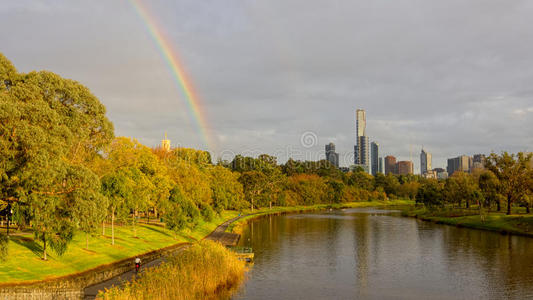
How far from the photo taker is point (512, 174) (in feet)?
396

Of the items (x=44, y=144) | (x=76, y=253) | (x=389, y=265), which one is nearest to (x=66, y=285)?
(x=44, y=144)

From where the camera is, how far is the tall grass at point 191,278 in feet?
107

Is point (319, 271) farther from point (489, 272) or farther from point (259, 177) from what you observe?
point (259, 177)

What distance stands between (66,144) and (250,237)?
5926cm

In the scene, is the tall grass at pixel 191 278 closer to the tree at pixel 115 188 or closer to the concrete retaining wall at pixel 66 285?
the concrete retaining wall at pixel 66 285

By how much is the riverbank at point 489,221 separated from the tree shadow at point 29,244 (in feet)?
299

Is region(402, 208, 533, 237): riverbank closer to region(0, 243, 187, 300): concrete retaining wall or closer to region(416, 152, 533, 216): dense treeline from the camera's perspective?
region(416, 152, 533, 216): dense treeline

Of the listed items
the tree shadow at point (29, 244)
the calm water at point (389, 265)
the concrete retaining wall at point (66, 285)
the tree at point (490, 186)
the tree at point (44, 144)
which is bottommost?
the calm water at point (389, 265)

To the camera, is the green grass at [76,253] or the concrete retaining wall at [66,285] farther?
the green grass at [76,253]

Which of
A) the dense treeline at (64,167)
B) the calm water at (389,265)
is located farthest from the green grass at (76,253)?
the calm water at (389,265)

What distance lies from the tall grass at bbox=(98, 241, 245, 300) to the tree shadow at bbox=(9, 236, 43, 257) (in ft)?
37.0

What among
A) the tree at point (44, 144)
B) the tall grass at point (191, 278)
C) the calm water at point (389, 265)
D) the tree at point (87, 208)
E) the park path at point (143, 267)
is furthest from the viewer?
the calm water at point (389, 265)

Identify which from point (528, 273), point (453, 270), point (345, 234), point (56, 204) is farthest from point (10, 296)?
point (345, 234)

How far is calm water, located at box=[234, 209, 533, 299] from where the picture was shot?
4572 cm
